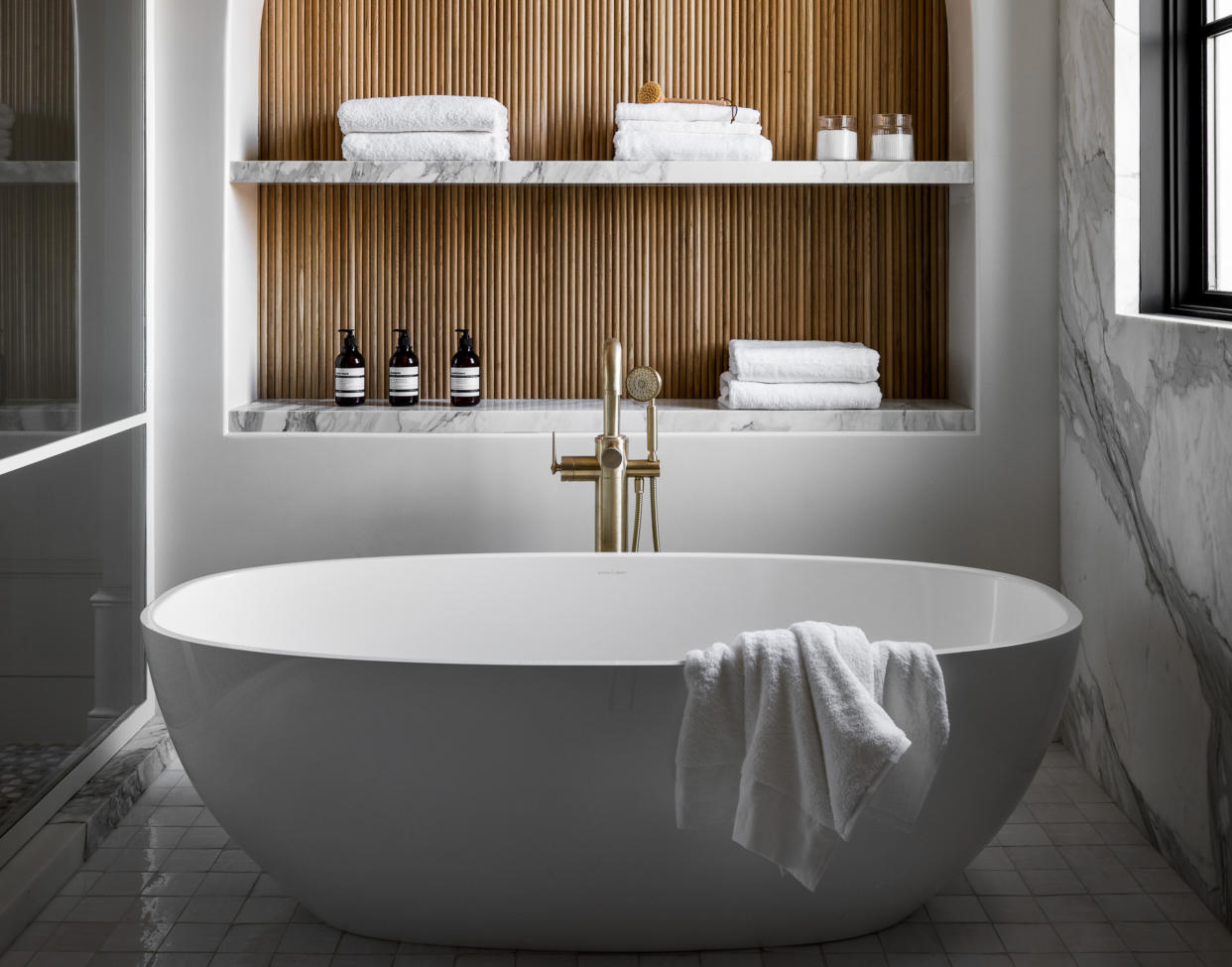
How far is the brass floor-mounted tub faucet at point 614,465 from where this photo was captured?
2.75 meters

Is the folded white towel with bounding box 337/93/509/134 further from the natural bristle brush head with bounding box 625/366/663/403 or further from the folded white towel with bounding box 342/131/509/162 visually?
the natural bristle brush head with bounding box 625/366/663/403

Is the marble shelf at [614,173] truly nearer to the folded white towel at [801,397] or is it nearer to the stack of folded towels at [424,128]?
the stack of folded towels at [424,128]

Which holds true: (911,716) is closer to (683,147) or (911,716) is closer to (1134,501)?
(1134,501)

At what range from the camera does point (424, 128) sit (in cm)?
285

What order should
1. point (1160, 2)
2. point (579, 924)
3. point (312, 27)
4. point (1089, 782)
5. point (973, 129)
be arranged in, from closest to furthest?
point (579, 924) < point (1160, 2) < point (1089, 782) < point (973, 129) < point (312, 27)

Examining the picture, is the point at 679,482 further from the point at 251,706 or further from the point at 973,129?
the point at 251,706

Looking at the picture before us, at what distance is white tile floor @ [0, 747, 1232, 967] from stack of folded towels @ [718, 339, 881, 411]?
1.00m

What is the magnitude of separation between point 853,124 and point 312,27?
1312 mm

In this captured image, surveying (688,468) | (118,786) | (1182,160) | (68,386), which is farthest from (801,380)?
(118,786)

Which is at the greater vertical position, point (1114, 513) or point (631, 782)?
point (1114, 513)

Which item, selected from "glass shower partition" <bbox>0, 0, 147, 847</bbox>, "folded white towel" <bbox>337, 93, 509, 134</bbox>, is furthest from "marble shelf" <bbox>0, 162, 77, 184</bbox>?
"folded white towel" <bbox>337, 93, 509, 134</bbox>

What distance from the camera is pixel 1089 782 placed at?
2699 mm

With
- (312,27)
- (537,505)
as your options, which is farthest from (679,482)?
(312,27)

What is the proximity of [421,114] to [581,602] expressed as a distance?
113 centimetres
